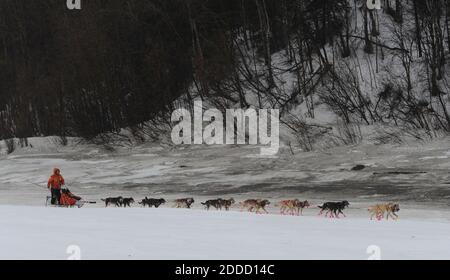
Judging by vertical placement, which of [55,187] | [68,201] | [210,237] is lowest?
[68,201]

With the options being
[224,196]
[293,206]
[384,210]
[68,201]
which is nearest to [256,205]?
[293,206]

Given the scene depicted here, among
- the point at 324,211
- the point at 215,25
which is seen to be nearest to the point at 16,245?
the point at 324,211

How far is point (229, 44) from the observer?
136 feet

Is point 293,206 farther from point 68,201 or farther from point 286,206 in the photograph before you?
point 68,201

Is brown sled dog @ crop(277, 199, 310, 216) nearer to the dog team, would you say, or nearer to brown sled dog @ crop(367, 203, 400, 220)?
the dog team

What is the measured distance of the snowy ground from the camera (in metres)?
9.75

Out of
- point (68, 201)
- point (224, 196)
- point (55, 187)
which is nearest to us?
point (68, 201)

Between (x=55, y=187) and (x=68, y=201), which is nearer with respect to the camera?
(x=68, y=201)

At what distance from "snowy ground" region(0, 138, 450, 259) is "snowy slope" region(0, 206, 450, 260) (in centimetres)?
2

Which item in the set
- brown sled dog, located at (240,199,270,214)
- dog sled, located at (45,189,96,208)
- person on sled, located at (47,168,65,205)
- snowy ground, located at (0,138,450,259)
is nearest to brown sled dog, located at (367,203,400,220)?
snowy ground, located at (0,138,450,259)

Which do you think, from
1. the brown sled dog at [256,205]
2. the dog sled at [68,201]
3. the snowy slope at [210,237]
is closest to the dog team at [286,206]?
the brown sled dog at [256,205]

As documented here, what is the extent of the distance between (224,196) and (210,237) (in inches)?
450

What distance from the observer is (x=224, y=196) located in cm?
2231
